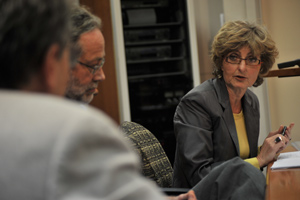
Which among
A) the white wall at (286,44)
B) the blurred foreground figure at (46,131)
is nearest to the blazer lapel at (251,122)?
the blurred foreground figure at (46,131)

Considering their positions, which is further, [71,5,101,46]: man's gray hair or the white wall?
the white wall

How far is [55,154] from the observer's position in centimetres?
47

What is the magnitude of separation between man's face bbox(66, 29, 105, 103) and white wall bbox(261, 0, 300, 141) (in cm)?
294

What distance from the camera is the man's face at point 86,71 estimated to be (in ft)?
5.06

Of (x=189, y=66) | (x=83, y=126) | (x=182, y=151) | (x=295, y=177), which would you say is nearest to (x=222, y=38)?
(x=182, y=151)

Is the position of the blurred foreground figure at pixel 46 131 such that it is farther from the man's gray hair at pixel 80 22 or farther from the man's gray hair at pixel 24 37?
the man's gray hair at pixel 80 22

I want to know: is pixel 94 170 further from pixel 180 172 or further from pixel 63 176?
pixel 180 172

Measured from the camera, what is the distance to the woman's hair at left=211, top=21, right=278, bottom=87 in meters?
2.21

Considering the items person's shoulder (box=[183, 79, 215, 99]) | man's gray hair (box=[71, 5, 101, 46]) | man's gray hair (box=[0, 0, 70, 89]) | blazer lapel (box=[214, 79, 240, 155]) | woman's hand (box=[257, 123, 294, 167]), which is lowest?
woman's hand (box=[257, 123, 294, 167])

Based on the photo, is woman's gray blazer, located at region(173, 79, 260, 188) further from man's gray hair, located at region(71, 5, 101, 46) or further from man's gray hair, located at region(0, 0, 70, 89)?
man's gray hair, located at region(0, 0, 70, 89)

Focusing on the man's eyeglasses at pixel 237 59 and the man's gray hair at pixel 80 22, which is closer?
the man's gray hair at pixel 80 22

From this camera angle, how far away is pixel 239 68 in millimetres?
2203

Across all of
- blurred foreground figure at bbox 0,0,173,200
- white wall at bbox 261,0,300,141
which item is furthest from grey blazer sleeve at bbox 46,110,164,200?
white wall at bbox 261,0,300,141

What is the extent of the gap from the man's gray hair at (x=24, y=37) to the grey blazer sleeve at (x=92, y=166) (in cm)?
12
